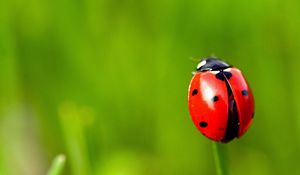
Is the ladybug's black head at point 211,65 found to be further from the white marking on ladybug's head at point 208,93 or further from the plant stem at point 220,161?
the plant stem at point 220,161

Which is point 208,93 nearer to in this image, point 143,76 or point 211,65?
point 211,65

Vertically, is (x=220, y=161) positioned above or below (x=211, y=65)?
below

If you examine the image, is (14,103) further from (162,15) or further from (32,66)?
(162,15)

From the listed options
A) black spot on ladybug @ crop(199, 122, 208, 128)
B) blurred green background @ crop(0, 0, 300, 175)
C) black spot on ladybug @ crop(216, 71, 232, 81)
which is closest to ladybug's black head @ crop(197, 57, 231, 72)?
black spot on ladybug @ crop(216, 71, 232, 81)

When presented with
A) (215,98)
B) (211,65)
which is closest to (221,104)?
(215,98)

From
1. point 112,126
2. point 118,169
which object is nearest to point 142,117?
point 112,126

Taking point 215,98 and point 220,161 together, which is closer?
point 220,161

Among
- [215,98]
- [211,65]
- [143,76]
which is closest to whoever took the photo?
[215,98]

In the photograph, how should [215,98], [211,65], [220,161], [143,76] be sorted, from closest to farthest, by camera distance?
1. [220,161]
2. [215,98]
3. [211,65]
4. [143,76]
